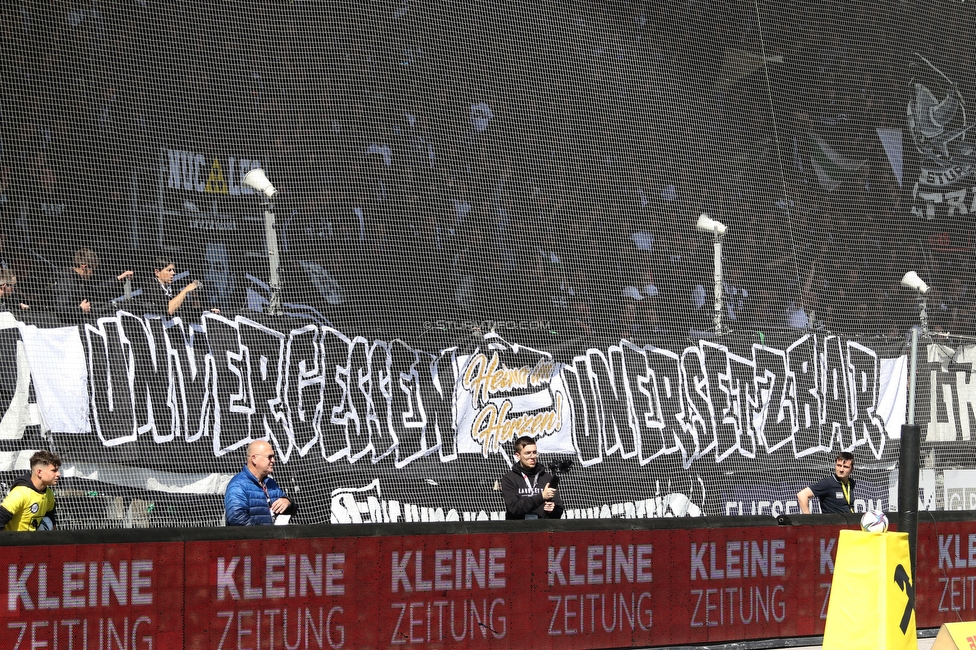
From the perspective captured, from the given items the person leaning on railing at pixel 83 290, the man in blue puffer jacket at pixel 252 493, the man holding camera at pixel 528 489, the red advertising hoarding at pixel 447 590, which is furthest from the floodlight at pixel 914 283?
the person leaning on railing at pixel 83 290

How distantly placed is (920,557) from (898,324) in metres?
3.47

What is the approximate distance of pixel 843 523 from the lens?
8.79 meters

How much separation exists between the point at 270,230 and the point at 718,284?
4474 mm

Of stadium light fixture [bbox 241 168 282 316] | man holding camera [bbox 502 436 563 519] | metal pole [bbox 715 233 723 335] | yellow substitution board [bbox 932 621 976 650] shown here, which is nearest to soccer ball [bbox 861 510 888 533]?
yellow substitution board [bbox 932 621 976 650]

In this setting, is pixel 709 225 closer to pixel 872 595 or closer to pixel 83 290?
pixel 83 290

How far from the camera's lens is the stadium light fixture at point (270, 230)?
998 cm

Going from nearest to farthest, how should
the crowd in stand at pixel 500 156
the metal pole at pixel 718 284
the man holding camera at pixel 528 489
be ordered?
the man holding camera at pixel 528 489 → the crowd in stand at pixel 500 156 → the metal pole at pixel 718 284

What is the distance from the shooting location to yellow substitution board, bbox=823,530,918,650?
17.9ft

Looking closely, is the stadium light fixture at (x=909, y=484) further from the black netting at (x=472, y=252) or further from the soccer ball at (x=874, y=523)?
the black netting at (x=472, y=252)

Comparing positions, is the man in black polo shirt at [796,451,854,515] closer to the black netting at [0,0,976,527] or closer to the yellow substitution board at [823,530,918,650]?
the black netting at [0,0,976,527]

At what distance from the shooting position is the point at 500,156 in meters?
11.2

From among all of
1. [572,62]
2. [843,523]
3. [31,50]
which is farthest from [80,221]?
[843,523]

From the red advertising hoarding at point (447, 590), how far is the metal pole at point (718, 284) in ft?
9.60

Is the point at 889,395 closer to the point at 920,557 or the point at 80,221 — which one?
the point at 920,557
